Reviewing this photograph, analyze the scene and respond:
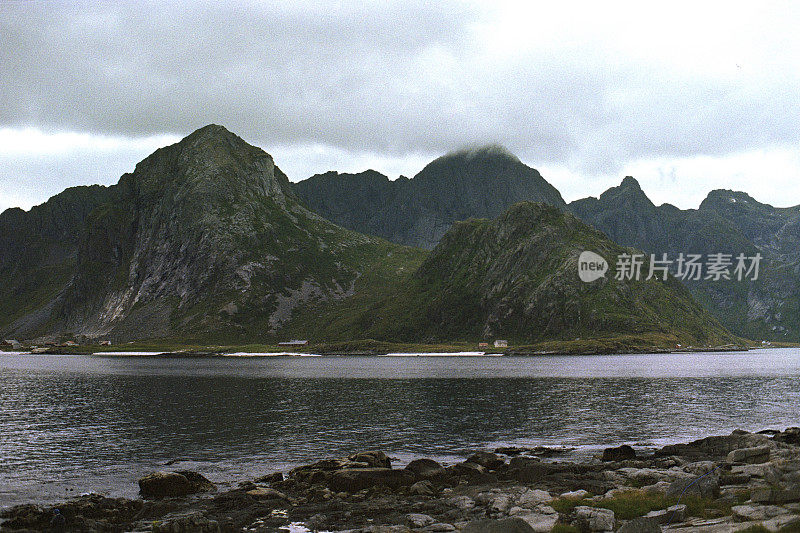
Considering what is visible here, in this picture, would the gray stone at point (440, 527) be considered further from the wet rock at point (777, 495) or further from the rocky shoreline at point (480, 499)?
the wet rock at point (777, 495)

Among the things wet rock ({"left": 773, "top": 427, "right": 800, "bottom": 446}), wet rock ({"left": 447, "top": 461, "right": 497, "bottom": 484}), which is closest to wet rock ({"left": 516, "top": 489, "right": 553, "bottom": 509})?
wet rock ({"left": 447, "top": 461, "right": 497, "bottom": 484})

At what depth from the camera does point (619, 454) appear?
5800 cm

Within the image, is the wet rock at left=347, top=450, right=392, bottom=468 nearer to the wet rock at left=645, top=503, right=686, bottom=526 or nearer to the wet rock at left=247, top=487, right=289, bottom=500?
the wet rock at left=247, top=487, right=289, bottom=500

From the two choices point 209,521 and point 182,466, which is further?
point 182,466

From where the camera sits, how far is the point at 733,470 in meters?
44.4

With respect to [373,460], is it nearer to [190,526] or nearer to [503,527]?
[190,526]

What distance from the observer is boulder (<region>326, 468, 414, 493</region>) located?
48.4 meters

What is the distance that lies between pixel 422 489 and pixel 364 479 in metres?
4.81

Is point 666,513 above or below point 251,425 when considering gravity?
above

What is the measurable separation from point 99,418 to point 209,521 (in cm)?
6401

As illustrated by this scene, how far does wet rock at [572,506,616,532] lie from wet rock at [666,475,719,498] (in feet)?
19.1

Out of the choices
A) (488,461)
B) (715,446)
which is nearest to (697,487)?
(488,461)

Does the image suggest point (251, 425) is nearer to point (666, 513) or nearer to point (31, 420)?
point (31, 420)

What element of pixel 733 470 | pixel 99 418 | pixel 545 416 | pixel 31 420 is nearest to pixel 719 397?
pixel 545 416
